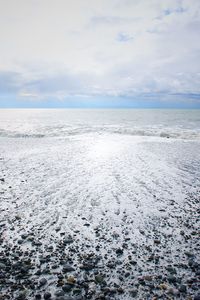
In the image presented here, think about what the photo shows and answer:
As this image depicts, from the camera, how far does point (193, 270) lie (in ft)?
18.4

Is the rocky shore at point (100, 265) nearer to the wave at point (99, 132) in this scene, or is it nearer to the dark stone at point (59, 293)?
the dark stone at point (59, 293)

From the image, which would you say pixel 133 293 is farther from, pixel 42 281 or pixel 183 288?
pixel 42 281

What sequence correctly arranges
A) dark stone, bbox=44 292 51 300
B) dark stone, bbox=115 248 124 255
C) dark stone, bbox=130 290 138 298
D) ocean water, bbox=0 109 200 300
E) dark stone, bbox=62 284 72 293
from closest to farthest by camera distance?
1. dark stone, bbox=44 292 51 300
2. dark stone, bbox=130 290 138 298
3. dark stone, bbox=62 284 72 293
4. ocean water, bbox=0 109 200 300
5. dark stone, bbox=115 248 124 255

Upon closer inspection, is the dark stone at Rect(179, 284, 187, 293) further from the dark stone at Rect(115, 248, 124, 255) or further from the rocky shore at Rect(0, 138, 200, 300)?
the dark stone at Rect(115, 248, 124, 255)

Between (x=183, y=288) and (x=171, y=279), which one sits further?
(x=171, y=279)

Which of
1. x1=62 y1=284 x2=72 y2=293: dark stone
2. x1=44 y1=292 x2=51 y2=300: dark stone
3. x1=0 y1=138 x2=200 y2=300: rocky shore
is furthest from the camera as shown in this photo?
x1=0 y1=138 x2=200 y2=300: rocky shore

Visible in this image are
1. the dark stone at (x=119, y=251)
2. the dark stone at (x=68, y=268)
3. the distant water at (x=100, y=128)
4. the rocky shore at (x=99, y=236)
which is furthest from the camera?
the distant water at (x=100, y=128)

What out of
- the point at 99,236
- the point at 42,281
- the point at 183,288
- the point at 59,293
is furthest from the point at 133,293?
the point at 99,236

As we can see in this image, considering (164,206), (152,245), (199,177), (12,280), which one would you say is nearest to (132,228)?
(152,245)

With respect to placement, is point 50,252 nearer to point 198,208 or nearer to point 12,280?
point 12,280

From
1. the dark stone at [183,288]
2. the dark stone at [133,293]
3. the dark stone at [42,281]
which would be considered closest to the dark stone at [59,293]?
the dark stone at [42,281]

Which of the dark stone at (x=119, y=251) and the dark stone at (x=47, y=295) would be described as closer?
the dark stone at (x=47, y=295)

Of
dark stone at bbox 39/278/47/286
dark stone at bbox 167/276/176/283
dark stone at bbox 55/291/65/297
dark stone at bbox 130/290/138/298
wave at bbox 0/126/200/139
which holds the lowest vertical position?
dark stone at bbox 130/290/138/298

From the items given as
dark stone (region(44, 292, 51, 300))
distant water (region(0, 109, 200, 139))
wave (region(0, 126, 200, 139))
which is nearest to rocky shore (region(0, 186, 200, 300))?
dark stone (region(44, 292, 51, 300))
